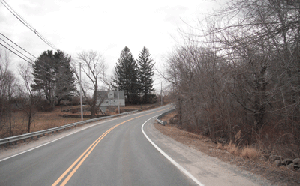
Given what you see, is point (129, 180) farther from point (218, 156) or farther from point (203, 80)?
point (203, 80)

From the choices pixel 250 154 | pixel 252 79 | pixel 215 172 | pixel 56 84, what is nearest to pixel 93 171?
pixel 215 172

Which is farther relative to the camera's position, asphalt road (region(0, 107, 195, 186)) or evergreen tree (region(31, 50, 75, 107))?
evergreen tree (region(31, 50, 75, 107))

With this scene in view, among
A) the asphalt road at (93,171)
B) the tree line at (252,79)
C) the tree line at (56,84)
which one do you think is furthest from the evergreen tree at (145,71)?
the asphalt road at (93,171)

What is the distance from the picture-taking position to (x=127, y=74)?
7050 centimetres

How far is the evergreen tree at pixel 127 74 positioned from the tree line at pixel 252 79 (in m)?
49.2

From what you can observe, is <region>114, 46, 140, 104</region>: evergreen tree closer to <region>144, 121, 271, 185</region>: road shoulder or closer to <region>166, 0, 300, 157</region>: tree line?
<region>166, 0, 300, 157</region>: tree line

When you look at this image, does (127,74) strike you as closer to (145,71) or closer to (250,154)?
(145,71)

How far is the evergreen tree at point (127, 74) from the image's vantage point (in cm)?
7044

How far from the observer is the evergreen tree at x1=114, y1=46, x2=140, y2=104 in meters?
70.4

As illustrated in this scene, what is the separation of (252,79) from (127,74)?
62013 millimetres

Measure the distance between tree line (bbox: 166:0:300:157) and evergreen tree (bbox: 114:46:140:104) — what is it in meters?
49.2

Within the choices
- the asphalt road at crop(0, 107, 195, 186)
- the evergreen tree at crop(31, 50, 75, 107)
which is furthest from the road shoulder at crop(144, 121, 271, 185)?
the evergreen tree at crop(31, 50, 75, 107)

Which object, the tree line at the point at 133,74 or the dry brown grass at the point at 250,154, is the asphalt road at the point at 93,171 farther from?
the tree line at the point at 133,74

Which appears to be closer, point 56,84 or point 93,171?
point 93,171
